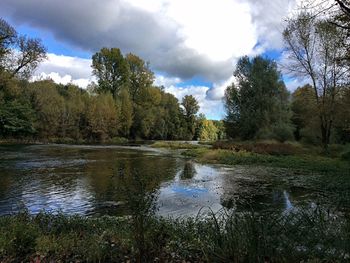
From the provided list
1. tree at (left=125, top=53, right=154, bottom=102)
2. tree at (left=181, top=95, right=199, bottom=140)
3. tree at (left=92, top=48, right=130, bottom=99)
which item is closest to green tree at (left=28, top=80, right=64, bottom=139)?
tree at (left=92, top=48, right=130, bottom=99)

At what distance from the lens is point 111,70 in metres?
77.2

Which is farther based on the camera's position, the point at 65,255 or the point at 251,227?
the point at 65,255

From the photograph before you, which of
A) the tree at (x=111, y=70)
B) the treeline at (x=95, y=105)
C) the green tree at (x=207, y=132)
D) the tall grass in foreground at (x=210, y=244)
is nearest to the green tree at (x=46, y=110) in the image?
the treeline at (x=95, y=105)

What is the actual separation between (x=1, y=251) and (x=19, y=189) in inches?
393

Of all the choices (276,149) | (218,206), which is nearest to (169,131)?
(276,149)

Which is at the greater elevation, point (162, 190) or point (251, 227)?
point (251, 227)

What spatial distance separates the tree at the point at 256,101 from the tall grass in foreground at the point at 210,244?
3536 cm

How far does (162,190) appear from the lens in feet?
49.0

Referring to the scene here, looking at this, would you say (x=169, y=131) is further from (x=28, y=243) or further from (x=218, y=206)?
(x=28, y=243)

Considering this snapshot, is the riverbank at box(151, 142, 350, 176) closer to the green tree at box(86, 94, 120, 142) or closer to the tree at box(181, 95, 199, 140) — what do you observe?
the green tree at box(86, 94, 120, 142)

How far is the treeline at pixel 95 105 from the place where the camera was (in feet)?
177

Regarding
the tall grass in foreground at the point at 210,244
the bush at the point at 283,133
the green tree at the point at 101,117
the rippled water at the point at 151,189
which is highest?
the green tree at the point at 101,117

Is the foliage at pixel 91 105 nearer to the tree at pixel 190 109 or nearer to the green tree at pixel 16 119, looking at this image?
the green tree at pixel 16 119

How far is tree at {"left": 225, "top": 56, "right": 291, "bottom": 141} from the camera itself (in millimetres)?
41656
